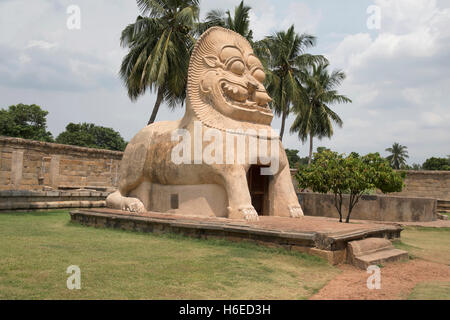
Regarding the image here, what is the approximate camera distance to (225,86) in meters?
7.57

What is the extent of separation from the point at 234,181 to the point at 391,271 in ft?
9.92

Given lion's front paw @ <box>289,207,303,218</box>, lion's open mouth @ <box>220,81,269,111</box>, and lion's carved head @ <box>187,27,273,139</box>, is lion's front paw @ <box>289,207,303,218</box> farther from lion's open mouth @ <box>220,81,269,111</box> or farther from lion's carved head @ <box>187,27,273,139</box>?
lion's open mouth @ <box>220,81,269,111</box>

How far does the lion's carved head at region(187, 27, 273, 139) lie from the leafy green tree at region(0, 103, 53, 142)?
A: 1049 inches

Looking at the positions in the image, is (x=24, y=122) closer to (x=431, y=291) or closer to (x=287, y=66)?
(x=287, y=66)

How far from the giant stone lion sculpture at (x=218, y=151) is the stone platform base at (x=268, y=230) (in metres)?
0.71

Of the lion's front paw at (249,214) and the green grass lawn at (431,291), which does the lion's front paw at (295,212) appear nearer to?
the lion's front paw at (249,214)

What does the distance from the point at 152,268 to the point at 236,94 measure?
4.38m

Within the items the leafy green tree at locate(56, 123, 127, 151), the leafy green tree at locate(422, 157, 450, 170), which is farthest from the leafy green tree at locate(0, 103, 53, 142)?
the leafy green tree at locate(422, 157, 450, 170)

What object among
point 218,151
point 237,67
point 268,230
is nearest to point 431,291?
point 268,230

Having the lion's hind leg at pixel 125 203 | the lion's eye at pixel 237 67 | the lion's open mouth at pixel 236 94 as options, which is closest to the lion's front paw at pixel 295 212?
the lion's open mouth at pixel 236 94

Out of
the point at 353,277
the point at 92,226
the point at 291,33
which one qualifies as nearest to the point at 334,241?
the point at 353,277

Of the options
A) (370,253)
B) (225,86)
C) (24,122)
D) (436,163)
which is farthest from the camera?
(436,163)

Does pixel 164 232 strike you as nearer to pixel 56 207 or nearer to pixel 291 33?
pixel 56 207

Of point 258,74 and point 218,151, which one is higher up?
point 258,74
